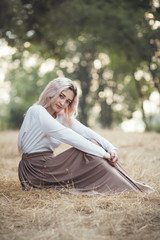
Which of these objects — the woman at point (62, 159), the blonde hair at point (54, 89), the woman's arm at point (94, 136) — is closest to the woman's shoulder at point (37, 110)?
the woman at point (62, 159)

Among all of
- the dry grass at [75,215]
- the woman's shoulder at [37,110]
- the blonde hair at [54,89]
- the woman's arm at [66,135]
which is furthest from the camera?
the blonde hair at [54,89]

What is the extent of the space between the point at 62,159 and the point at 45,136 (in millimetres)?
360

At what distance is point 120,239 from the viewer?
2027 millimetres

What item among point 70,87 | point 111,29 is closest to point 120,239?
point 70,87

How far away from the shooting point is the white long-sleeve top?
10.4 ft

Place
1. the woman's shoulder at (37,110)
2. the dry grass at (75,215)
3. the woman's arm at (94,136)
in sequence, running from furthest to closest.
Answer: the woman's arm at (94,136), the woman's shoulder at (37,110), the dry grass at (75,215)

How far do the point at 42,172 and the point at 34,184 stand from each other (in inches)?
7.8

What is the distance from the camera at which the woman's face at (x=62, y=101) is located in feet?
11.3

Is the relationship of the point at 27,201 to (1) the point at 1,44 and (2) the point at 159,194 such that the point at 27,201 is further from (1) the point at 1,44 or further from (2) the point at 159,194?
(1) the point at 1,44

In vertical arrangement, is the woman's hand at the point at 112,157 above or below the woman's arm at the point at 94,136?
below

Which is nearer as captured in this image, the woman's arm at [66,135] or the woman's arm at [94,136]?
the woman's arm at [66,135]

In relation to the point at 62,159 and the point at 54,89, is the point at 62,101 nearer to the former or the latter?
the point at 54,89

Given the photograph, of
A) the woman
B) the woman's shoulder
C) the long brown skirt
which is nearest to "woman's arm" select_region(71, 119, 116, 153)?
the woman

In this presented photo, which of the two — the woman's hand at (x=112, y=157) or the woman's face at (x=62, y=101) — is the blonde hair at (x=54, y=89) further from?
the woman's hand at (x=112, y=157)
